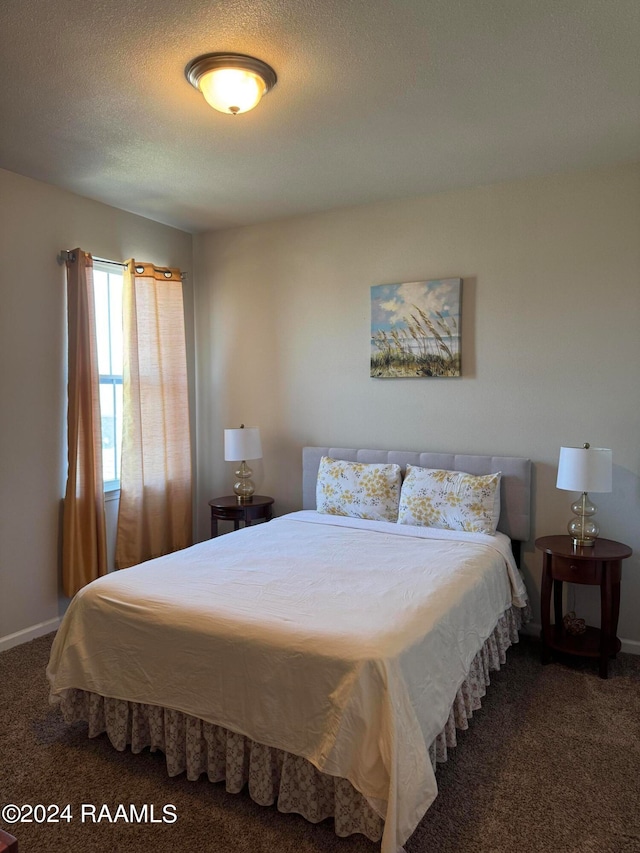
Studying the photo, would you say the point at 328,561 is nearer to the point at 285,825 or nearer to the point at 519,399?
the point at 285,825

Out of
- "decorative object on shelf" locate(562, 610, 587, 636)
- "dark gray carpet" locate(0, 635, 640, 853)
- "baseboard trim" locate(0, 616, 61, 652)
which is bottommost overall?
"dark gray carpet" locate(0, 635, 640, 853)

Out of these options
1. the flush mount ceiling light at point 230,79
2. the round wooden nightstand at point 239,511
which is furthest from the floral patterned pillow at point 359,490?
the flush mount ceiling light at point 230,79

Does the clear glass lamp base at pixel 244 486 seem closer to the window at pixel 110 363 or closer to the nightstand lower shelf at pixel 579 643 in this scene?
the window at pixel 110 363

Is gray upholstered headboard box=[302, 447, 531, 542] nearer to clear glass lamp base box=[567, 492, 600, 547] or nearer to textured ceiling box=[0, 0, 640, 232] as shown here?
clear glass lamp base box=[567, 492, 600, 547]

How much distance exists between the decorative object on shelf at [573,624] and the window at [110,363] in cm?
297

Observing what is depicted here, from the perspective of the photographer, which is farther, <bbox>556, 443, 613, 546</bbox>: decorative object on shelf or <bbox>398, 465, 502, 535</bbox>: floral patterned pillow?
<bbox>398, 465, 502, 535</bbox>: floral patterned pillow

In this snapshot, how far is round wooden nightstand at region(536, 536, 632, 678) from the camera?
2.92 meters

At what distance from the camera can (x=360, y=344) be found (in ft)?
13.1

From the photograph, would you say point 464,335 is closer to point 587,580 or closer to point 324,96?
point 587,580

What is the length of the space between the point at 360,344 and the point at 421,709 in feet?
8.39

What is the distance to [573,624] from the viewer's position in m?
3.16

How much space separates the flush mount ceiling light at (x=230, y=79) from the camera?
2158 millimetres

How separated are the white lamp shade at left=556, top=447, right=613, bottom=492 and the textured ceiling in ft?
5.11

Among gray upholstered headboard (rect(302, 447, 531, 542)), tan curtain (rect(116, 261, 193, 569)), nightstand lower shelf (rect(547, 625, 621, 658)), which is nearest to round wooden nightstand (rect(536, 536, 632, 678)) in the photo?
nightstand lower shelf (rect(547, 625, 621, 658))
